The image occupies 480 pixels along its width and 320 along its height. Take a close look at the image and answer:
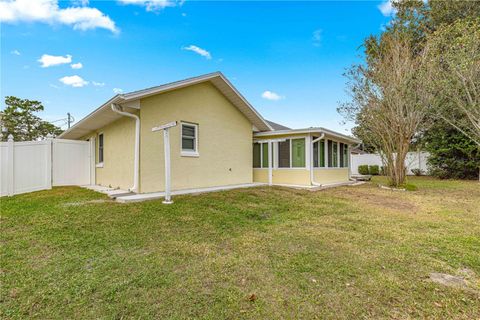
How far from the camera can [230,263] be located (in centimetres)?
306

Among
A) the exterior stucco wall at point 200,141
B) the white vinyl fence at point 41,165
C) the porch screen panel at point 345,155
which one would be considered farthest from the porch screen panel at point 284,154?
the white vinyl fence at point 41,165

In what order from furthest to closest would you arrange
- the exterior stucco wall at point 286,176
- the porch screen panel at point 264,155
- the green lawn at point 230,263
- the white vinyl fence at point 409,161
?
the white vinyl fence at point 409,161 → the porch screen panel at point 264,155 → the exterior stucco wall at point 286,176 → the green lawn at point 230,263

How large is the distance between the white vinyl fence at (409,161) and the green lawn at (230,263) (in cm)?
1487

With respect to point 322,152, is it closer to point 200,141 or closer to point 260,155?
point 260,155

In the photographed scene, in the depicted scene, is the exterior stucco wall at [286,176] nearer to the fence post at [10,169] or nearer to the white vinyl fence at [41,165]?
the white vinyl fence at [41,165]

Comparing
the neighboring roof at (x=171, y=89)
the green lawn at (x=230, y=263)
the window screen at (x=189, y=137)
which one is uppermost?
the neighboring roof at (x=171, y=89)

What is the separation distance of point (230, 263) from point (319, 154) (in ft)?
31.1

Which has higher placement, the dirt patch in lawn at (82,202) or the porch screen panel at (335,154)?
the porch screen panel at (335,154)

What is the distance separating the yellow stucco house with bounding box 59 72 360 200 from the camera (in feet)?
25.0

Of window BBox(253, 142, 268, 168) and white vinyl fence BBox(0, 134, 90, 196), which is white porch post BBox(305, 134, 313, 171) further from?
white vinyl fence BBox(0, 134, 90, 196)

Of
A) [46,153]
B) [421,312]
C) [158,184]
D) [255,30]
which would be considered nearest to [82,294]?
[421,312]

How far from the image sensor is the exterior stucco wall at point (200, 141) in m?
7.70

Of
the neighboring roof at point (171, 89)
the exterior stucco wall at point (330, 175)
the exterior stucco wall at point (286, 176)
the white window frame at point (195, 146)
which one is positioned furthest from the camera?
the exterior stucco wall at point (330, 175)

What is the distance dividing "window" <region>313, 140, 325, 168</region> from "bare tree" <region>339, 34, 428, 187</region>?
2.60m
